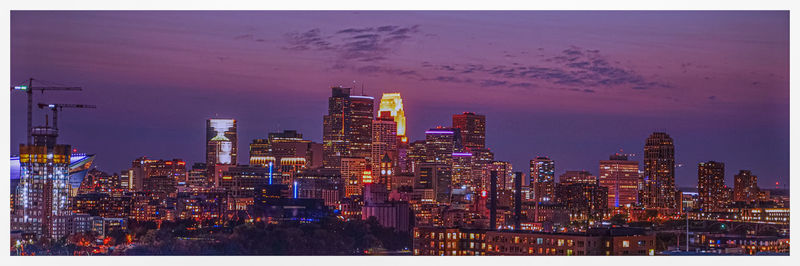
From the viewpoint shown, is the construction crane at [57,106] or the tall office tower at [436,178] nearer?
the construction crane at [57,106]

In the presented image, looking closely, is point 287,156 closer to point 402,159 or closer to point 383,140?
point 383,140

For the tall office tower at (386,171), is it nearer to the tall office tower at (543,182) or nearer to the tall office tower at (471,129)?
the tall office tower at (471,129)

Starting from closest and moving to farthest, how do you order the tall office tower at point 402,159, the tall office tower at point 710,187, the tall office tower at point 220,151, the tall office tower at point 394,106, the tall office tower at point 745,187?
the tall office tower at point 394,106 → the tall office tower at point 745,187 → the tall office tower at point 710,187 → the tall office tower at point 220,151 → the tall office tower at point 402,159

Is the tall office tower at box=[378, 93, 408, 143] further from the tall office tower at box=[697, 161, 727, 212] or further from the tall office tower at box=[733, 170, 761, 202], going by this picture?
the tall office tower at box=[697, 161, 727, 212]

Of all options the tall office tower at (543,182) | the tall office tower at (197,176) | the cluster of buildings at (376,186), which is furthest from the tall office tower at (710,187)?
the tall office tower at (197,176)
